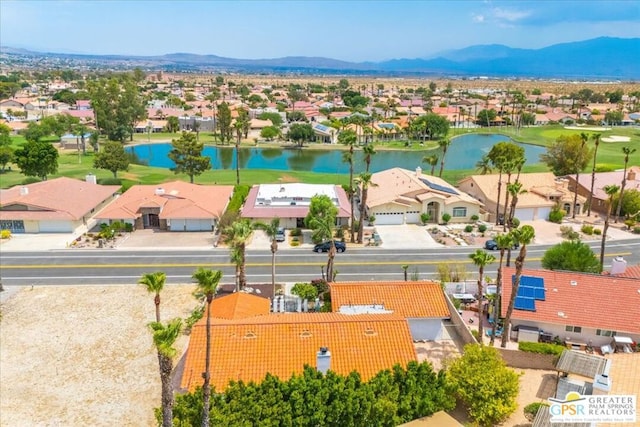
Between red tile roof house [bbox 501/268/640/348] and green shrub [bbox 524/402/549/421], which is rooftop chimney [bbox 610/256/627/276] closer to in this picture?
red tile roof house [bbox 501/268/640/348]

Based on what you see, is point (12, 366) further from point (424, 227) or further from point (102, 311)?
point (424, 227)

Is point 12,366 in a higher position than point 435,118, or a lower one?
lower

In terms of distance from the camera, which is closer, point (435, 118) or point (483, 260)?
point (483, 260)

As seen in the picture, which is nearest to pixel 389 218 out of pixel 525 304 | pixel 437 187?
pixel 437 187

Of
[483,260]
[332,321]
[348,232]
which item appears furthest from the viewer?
[348,232]

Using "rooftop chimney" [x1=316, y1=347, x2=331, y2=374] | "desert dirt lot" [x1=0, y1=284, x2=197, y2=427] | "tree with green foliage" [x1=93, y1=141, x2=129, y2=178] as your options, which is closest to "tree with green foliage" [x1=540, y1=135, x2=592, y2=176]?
"desert dirt lot" [x1=0, y1=284, x2=197, y2=427]

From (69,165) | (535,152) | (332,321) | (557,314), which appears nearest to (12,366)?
(332,321)

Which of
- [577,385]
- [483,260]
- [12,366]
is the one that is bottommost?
[12,366]
